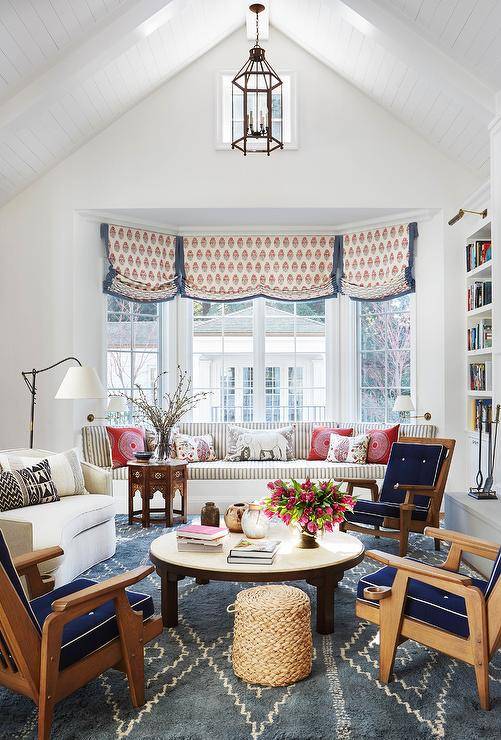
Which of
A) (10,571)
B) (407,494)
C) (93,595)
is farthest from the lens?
(407,494)

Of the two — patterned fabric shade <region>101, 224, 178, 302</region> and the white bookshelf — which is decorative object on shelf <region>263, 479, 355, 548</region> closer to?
the white bookshelf

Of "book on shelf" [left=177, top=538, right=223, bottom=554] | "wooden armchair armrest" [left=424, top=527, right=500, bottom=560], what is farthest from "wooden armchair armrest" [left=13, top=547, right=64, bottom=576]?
"wooden armchair armrest" [left=424, top=527, right=500, bottom=560]

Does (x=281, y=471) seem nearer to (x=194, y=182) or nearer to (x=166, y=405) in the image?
(x=166, y=405)

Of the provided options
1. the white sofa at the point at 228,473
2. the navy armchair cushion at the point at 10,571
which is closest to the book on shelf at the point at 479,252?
the white sofa at the point at 228,473

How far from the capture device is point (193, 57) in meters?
5.94

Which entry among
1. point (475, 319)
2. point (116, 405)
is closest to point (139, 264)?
point (116, 405)

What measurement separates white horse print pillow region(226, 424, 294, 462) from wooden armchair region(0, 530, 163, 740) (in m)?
3.59

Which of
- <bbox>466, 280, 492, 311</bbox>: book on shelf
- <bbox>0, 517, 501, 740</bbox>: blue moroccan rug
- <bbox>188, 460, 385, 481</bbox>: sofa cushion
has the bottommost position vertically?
<bbox>0, 517, 501, 740</bbox>: blue moroccan rug

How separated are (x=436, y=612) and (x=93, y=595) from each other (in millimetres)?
1345

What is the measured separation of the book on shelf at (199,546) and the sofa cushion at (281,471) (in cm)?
264

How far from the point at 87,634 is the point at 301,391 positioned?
188 inches

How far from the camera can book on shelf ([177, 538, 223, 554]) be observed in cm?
311

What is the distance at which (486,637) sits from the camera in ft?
7.45

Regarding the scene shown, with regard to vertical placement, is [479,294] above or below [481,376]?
above
